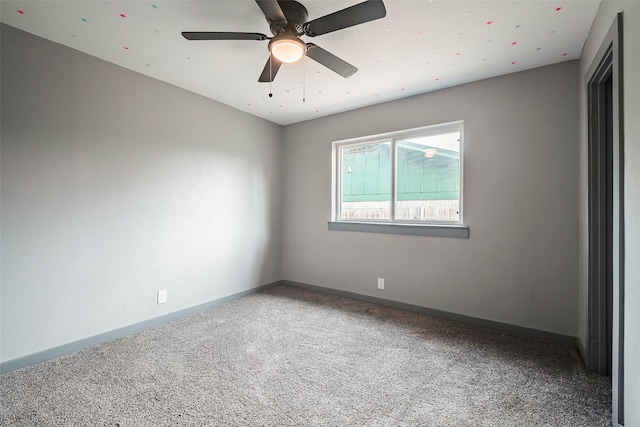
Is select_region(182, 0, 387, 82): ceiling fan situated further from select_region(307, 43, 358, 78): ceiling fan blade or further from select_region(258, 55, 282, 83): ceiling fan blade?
select_region(258, 55, 282, 83): ceiling fan blade

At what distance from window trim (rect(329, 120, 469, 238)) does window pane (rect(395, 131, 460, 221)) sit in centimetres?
5

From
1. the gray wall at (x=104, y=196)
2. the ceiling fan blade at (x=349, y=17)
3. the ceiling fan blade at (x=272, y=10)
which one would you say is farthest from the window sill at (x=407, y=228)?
the ceiling fan blade at (x=272, y=10)

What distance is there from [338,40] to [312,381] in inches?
94.6

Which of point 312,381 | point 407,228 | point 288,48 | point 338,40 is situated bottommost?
point 312,381

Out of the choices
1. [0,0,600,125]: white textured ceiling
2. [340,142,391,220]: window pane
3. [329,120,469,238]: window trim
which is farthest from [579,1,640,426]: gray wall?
[340,142,391,220]: window pane

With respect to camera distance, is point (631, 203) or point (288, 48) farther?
point (288, 48)

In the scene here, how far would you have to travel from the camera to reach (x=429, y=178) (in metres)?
3.17

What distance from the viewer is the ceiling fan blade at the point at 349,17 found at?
4.62 feet

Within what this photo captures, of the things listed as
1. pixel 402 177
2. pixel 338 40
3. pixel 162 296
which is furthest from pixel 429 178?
pixel 162 296

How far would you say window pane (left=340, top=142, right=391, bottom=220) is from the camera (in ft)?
11.6

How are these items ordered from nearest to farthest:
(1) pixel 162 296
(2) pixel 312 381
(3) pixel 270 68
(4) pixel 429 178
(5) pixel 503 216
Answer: (2) pixel 312 381
(3) pixel 270 68
(5) pixel 503 216
(1) pixel 162 296
(4) pixel 429 178

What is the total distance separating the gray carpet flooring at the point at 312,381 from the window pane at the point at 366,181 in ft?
4.68

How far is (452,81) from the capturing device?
2799mm

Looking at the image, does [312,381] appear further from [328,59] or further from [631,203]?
[328,59]
